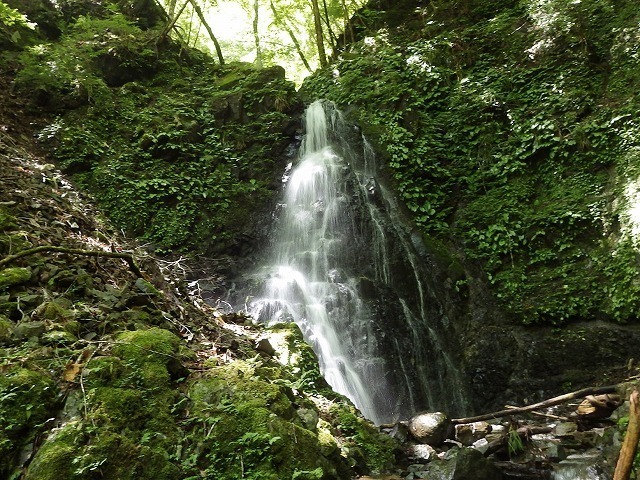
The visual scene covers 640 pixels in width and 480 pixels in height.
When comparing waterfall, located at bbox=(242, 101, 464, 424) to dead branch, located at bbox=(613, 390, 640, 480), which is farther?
waterfall, located at bbox=(242, 101, 464, 424)

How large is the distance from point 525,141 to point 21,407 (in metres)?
9.62

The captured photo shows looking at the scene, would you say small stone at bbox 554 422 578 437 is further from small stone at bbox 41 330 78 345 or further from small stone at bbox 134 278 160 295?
small stone at bbox 41 330 78 345

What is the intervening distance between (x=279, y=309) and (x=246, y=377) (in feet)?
15.2

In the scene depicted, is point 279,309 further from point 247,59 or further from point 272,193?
point 247,59

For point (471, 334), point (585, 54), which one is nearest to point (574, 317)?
point (471, 334)

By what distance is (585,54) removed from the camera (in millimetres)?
9375

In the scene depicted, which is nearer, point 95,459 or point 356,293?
point 95,459

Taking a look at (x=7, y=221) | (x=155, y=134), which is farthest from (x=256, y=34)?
(x=7, y=221)

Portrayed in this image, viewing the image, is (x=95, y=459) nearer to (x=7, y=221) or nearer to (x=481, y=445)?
Answer: (x=7, y=221)

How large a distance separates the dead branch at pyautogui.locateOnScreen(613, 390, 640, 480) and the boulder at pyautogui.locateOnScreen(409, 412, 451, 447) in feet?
10.2

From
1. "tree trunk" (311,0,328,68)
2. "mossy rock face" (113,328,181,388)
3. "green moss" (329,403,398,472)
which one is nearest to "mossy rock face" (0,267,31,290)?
"mossy rock face" (113,328,181,388)

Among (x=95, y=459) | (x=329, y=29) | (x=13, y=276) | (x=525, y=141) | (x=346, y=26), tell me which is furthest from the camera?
(x=329, y=29)

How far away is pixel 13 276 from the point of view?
3420 mm

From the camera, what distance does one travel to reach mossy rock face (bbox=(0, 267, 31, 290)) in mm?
3348
